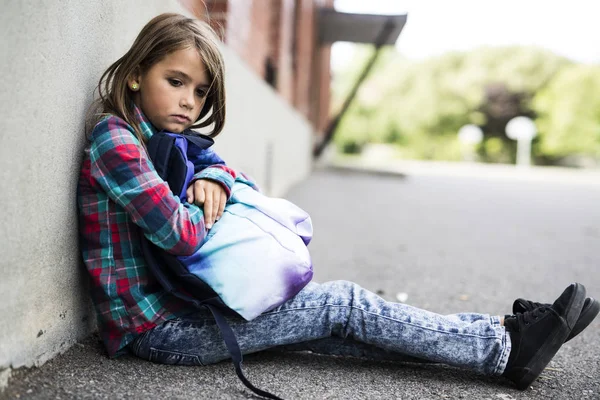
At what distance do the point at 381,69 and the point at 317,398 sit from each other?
46.4 m

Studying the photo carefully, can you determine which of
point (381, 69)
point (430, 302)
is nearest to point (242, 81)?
point (430, 302)

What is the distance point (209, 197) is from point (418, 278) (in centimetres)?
235

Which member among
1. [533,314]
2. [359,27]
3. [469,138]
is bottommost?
[469,138]

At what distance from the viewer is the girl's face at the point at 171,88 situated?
2.10 metres

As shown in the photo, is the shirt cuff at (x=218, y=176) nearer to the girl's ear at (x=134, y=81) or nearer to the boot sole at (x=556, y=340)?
the girl's ear at (x=134, y=81)

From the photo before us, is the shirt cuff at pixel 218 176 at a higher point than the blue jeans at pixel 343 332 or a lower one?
higher

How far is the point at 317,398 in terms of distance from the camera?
76.0 inches

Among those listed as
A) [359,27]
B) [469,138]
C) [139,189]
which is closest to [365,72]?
[359,27]

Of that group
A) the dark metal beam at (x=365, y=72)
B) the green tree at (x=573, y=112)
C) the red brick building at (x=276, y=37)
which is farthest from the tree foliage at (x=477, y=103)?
the red brick building at (x=276, y=37)

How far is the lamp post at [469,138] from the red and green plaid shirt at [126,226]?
43.2 meters

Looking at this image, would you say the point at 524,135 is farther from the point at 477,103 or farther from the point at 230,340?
the point at 230,340

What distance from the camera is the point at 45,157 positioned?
1812 millimetres

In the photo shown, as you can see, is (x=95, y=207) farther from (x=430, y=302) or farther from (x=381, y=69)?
(x=381, y=69)

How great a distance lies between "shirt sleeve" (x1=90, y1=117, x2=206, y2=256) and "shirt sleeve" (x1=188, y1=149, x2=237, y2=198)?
0.21m
